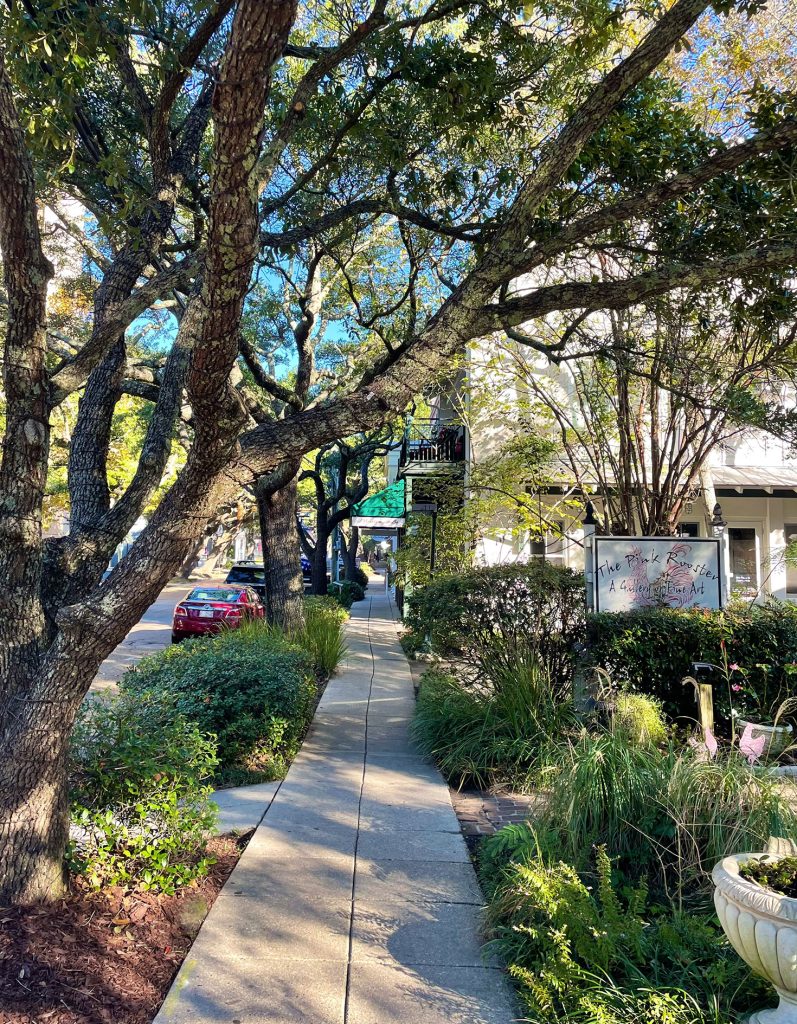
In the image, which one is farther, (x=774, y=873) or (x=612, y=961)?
(x=612, y=961)

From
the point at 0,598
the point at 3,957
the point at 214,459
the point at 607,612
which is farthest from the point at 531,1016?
the point at 607,612

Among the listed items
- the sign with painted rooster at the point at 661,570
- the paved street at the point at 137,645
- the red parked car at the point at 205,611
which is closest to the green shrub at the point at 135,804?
the paved street at the point at 137,645

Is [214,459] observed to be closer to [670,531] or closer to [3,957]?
[3,957]

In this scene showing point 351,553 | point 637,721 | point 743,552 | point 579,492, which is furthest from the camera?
point 351,553

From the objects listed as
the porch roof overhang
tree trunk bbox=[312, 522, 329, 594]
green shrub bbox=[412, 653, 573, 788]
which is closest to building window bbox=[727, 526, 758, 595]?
the porch roof overhang

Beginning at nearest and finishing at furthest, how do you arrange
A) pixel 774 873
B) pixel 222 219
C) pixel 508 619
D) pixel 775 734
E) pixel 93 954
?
pixel 774 873 < pixel 222 219 < pixel 93 954 < pixel 775 734 < pixel 508 619

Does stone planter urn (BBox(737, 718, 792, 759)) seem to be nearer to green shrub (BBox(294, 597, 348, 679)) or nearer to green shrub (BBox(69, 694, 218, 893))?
green shrub (BBox(69, 694, 218, 893))

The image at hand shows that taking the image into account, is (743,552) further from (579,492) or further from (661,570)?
(661,570)

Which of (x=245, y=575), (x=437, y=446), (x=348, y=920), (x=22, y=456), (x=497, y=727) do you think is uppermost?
(x=437, y=446)

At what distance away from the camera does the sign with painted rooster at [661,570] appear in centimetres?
844

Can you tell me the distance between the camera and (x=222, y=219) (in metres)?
3.34

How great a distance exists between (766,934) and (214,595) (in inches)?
614

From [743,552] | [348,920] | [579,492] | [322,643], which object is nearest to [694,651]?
[348,920]

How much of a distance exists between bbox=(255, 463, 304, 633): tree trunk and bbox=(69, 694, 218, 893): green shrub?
24.1ft
